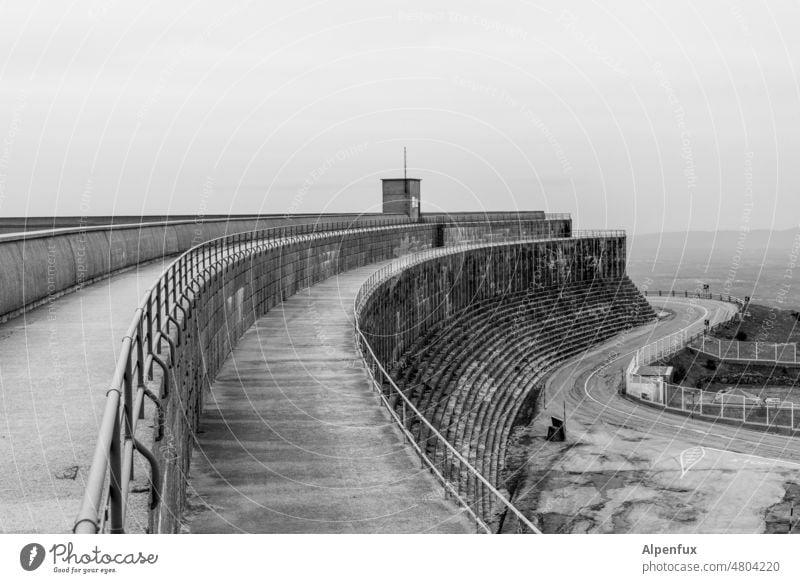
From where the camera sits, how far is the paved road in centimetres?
2247

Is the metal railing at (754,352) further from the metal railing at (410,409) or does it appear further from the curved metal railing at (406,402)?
the metal railing at (410,409)

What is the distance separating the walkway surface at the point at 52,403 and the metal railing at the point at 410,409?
11.2 feet

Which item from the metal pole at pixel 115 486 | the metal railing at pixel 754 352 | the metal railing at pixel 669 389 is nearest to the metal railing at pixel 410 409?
the metal pole at pixel 115 486

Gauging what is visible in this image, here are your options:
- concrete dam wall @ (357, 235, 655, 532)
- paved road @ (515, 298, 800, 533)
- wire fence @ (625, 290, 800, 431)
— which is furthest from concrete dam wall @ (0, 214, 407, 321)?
wire fence @ (625, 290, 800, 431)

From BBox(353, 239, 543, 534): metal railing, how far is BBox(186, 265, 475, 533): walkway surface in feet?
0.45

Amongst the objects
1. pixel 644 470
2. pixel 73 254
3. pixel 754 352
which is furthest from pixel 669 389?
pixel 73 254

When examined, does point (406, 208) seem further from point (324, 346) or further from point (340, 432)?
point (340, 432)

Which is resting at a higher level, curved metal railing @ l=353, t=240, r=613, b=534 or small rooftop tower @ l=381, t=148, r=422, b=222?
small rooftop tower @ l=381, t=148, r=422, b=222

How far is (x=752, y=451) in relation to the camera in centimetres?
2961

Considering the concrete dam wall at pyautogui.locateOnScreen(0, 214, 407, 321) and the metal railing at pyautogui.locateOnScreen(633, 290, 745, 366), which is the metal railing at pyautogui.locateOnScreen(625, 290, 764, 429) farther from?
the concrete dam wall at pyautogui.locateOnScreen(0, 214, 407, 321)

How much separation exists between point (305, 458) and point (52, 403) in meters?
3.34

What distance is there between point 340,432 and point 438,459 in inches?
339

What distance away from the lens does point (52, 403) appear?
787cm

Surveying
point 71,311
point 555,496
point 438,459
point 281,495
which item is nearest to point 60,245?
point 71,311
